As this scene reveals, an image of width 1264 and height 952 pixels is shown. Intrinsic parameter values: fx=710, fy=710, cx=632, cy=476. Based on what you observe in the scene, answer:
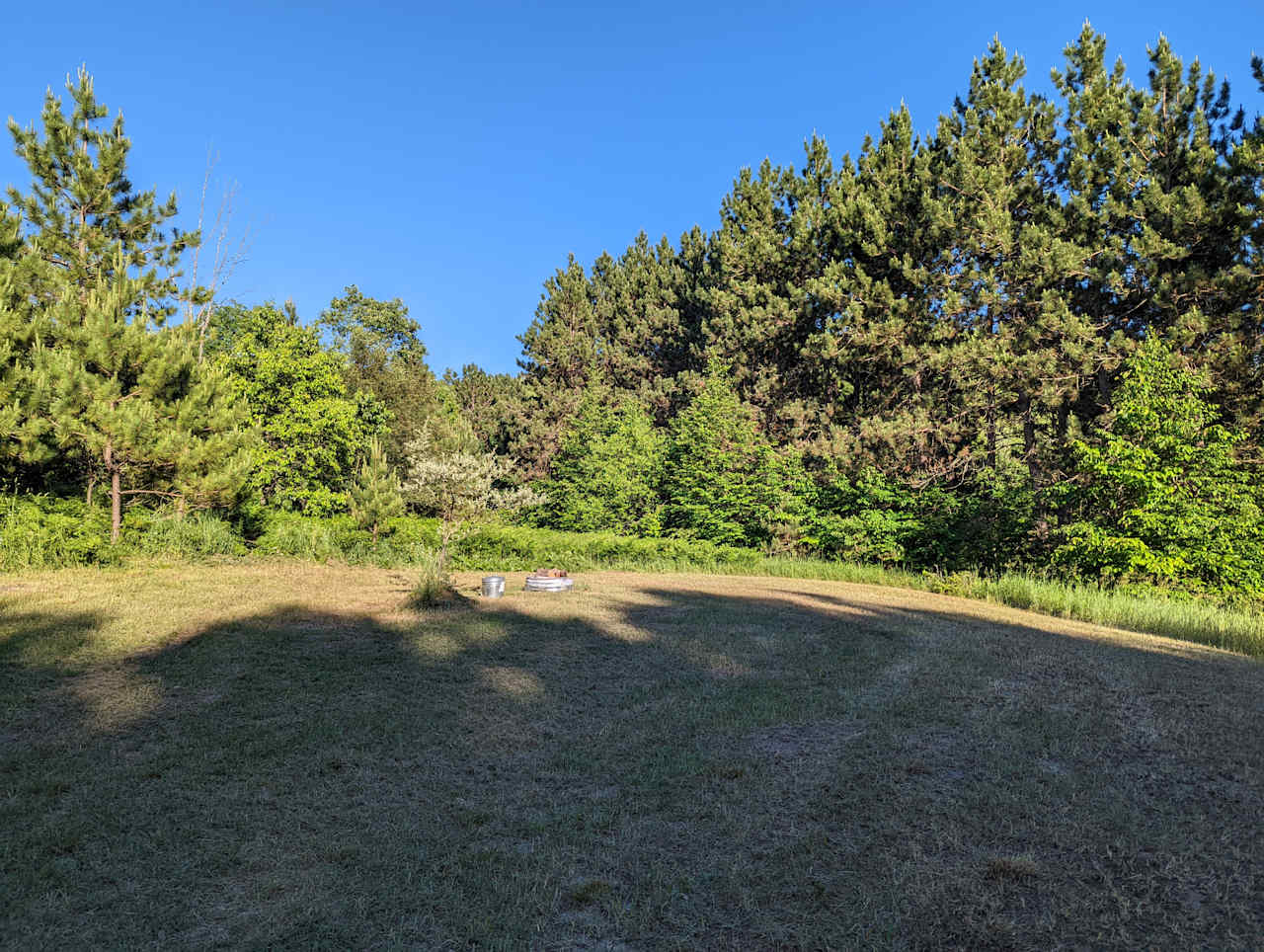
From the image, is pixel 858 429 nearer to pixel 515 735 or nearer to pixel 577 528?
pixel 577 528

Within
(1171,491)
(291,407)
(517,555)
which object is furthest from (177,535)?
(1171,491)

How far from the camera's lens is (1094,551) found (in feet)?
49.7

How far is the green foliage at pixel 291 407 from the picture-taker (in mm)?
22688

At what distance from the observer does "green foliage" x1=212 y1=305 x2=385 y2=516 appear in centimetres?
2269

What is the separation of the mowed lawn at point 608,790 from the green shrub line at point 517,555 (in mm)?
4183

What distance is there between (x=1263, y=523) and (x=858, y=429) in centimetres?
990

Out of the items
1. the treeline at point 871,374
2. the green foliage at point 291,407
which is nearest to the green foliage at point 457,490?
the treeline at point 871,374

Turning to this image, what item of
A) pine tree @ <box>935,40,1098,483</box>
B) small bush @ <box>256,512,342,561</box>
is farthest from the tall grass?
small bush @ <box>256,512,342,561</box>

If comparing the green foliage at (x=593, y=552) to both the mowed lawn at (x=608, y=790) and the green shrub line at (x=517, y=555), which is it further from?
the mowed lawn at (x=608, y=790)

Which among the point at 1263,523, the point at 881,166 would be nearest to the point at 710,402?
the point at 881,166

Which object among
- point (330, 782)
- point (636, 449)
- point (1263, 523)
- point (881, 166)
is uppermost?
point (881, 166)

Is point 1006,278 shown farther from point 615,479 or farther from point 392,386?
point 392,386

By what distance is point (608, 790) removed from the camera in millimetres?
4211

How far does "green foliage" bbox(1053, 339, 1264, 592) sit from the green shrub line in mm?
763
